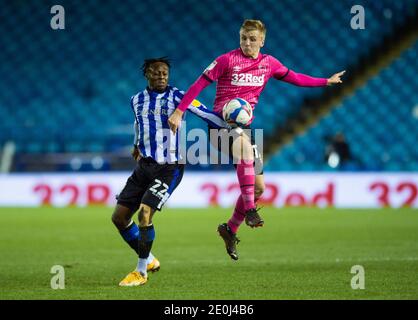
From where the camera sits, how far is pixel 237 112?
7105 mm

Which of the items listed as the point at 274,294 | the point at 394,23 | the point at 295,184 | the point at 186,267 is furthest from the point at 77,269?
the point at 394,23

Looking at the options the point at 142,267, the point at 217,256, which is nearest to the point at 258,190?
the point at 142,267

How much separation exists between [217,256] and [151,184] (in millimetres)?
2470

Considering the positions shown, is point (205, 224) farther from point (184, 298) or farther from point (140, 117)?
point (184, 298)

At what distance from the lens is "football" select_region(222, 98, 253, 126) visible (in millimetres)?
7109

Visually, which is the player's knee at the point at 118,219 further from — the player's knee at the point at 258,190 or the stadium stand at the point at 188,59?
the stadium stand at the point at 188,59

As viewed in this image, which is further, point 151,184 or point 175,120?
point 151,184

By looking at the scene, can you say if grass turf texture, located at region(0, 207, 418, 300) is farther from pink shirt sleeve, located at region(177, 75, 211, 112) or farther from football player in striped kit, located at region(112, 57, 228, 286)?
pink shirt sleeve, located at region(177, 75, 211, 112)

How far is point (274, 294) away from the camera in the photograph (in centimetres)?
649

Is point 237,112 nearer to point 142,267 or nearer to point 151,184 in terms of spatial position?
point 151,184

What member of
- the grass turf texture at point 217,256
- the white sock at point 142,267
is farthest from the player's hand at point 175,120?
the grass turf texture at point 217,256

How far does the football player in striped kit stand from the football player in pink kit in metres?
0.25

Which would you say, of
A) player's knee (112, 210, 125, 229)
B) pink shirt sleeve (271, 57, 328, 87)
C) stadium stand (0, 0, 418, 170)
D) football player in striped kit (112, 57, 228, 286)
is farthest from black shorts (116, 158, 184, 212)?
stadium stand (0, 0, 418, 170)
